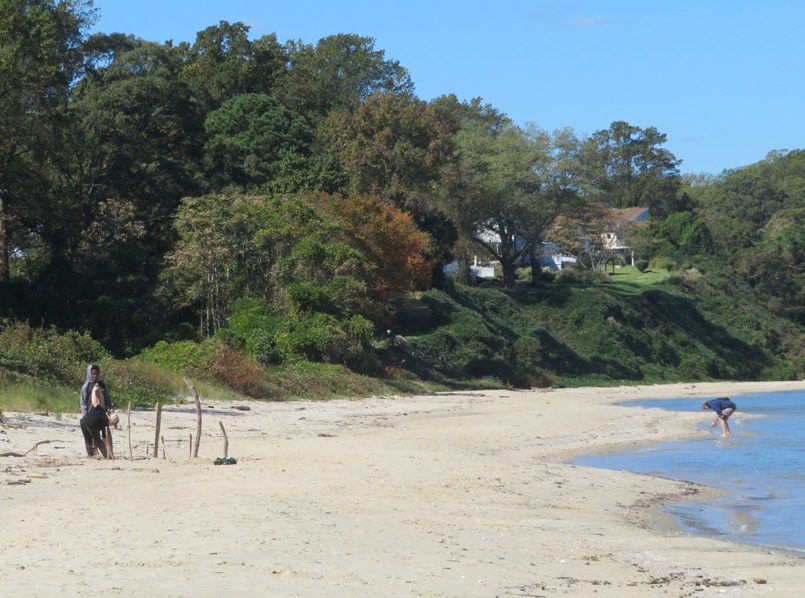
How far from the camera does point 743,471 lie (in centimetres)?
1961

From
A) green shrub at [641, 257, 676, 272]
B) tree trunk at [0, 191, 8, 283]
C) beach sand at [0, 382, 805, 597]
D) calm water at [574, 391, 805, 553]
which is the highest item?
green shrub at [641, 257, 676, 272]

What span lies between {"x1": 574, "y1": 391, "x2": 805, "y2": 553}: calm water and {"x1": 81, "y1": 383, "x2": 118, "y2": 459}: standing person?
7773 mm

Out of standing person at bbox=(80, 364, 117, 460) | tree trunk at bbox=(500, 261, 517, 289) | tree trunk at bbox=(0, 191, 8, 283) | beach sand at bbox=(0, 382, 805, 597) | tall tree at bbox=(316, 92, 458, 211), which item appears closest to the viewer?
beach sand at bbox=(0, 382, 805, 597)

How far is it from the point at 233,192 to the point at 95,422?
102 ft

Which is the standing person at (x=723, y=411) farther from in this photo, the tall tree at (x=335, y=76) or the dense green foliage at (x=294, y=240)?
the tall tree at (x=335, y=76)

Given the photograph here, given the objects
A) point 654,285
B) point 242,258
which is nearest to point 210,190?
point 242,258

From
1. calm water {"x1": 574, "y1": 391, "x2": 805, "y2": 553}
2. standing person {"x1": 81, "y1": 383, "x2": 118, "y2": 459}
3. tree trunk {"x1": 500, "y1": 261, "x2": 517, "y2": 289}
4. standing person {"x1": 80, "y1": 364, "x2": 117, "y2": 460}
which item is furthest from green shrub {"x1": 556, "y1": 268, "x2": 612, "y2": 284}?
standing person {"x1": 81, "y1": 383, "x2": 118, "y2": 459}

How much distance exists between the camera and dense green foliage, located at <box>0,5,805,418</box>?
35.2 metres

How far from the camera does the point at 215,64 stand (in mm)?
63406

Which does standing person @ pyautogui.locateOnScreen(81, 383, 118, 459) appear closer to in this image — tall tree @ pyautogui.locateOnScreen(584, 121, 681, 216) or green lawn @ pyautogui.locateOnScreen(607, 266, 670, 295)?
green lawn @ pyautogui.locateOnScreen(607, 266, 670, 295)

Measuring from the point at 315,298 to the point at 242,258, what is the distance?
421 cm

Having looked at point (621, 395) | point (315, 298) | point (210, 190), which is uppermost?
point (210, 190)

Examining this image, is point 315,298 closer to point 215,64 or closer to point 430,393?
point 430,393

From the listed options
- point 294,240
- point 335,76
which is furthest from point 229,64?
point 294,240
